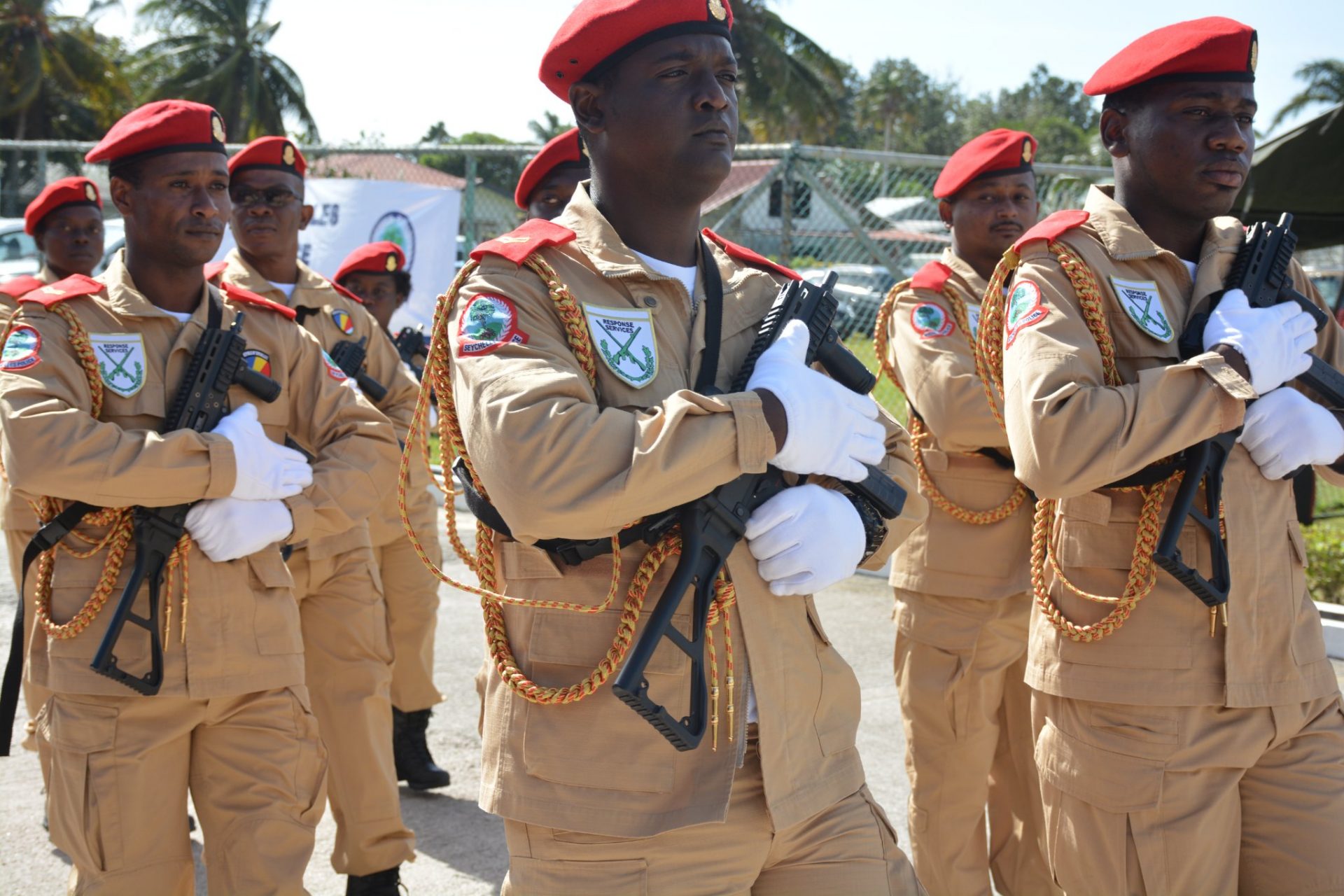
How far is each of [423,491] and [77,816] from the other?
8.30 ft

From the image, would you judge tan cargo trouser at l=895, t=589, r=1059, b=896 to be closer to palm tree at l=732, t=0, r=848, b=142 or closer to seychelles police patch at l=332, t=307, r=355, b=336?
seychelles police patch at l=332, t=307, r=355, b=336

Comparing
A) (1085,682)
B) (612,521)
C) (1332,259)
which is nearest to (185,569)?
(612,521)

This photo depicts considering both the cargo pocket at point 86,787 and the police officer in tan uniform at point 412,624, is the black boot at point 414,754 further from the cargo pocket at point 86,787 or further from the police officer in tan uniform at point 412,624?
the cargo pocket at point 86,787

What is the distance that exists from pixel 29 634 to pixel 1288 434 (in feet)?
11.5

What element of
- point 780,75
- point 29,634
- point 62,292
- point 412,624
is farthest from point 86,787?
point 780,75

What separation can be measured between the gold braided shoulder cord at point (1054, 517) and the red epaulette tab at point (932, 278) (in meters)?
1.26

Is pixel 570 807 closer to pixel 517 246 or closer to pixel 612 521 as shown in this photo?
pixel 612 521

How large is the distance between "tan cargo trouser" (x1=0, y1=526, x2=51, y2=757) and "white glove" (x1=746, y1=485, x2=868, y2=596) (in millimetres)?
2148

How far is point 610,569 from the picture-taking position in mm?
2312

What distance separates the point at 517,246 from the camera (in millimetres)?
2379

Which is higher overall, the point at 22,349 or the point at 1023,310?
the point at 1023,310

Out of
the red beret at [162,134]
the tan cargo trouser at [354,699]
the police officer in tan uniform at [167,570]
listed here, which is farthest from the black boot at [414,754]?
the red beret at [162,134]

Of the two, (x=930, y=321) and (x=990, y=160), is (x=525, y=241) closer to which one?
(x=930, y=321)

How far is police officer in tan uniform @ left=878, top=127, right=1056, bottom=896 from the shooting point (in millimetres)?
4148
